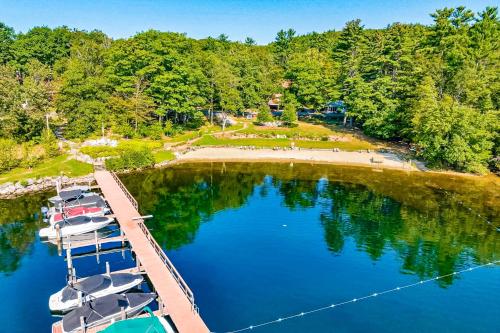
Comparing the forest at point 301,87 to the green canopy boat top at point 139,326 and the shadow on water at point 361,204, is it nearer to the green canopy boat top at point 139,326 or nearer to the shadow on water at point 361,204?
the shadow on water at point 361,204

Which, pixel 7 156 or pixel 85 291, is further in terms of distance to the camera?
pixel 7 156

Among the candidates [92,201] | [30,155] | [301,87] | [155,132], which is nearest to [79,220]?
[92,201]

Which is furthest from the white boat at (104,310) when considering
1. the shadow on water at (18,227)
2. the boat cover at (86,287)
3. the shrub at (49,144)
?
the shrub at (49,144)

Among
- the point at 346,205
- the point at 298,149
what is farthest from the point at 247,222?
the point at 298,149

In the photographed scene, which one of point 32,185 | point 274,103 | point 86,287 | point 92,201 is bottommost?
point 86,287

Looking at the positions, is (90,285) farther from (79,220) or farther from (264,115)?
(264,115)
